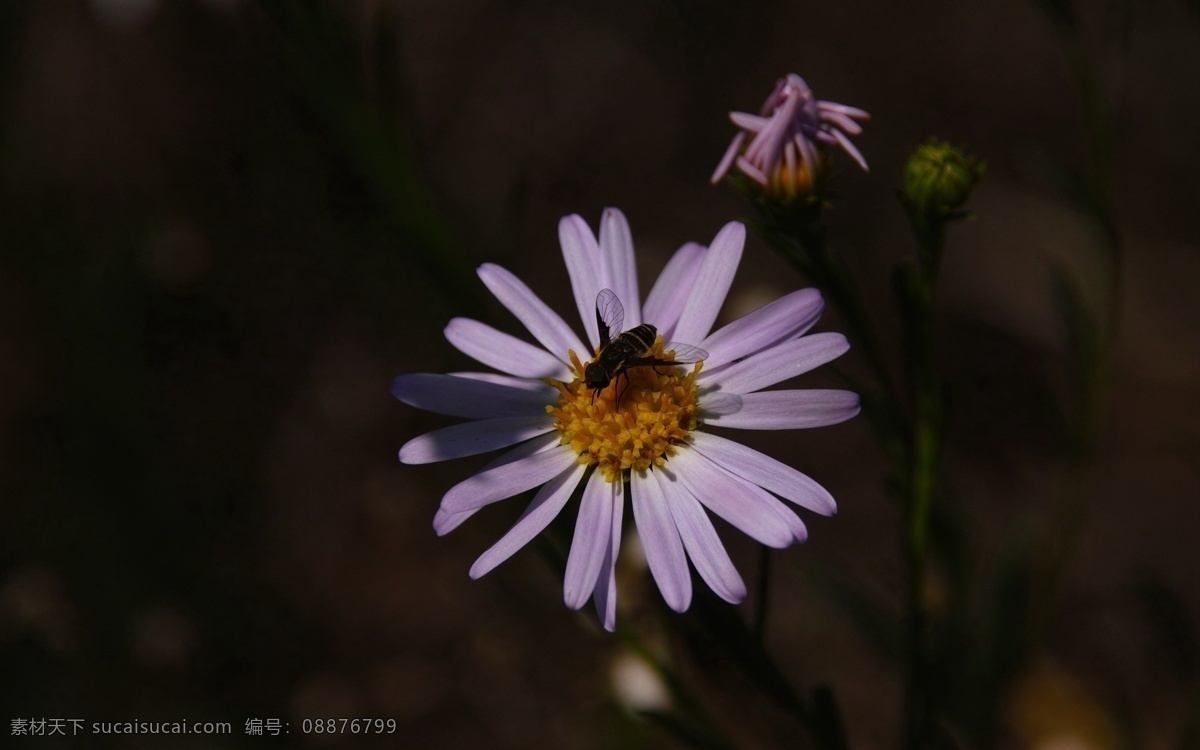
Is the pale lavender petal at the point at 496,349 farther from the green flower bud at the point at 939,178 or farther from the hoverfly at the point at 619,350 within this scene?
the green flower bud at the point at 939,178

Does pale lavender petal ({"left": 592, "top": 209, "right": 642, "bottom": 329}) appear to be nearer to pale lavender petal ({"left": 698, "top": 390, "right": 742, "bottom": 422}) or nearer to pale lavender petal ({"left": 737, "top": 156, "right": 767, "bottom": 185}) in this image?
pale lavender petal ({"left": 698, "top": 390, "right": 742, "bottom": 422})

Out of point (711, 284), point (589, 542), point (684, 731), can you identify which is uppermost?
point (711, 284)

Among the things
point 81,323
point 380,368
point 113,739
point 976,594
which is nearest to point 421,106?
point 380,368

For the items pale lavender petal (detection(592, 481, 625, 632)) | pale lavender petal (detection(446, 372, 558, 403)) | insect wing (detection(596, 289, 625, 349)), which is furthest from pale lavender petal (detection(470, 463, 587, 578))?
insect wing (detection(596, 289, 625, 349))

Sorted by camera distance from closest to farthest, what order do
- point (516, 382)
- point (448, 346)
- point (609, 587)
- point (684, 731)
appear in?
1. point (609, 587)
2. point (684, 731)
3. point (516, 382)
4. point (448, 346)

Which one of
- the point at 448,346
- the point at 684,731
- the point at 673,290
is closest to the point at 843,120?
the point at 673,290

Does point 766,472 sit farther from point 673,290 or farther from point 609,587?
point 673,290

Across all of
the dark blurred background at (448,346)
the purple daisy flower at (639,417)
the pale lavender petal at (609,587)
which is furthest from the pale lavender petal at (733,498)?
the dark blurred background at (448,346)
